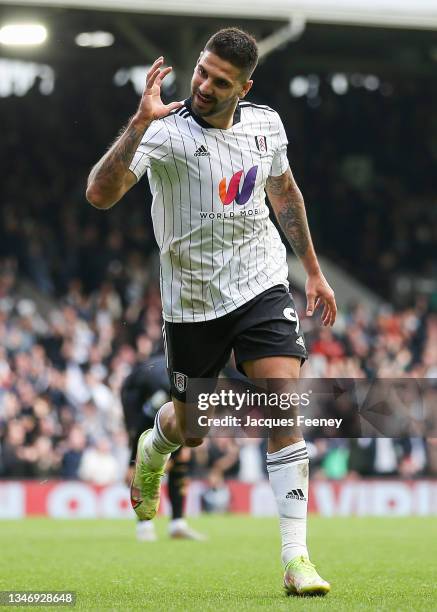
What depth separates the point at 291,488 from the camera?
5867 millimetres

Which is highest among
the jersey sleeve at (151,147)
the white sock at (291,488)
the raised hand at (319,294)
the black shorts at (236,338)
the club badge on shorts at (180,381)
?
the jersey sleeve at (151,147)

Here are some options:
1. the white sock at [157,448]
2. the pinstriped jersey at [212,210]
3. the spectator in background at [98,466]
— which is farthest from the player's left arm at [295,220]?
the spectator in background at [98,466]

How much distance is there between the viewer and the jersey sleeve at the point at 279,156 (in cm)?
628

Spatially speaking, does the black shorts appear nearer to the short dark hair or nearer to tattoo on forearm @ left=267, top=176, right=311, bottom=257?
tattoo on forearm @ left=267, top=176, right=311, bottom=257

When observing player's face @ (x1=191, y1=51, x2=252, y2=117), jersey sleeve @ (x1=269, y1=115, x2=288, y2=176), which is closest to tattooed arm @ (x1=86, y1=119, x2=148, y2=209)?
player's face @ (x1=191, y1=51, x2=252, y2=117)

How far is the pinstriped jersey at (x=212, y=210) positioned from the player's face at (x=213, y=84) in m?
0.15

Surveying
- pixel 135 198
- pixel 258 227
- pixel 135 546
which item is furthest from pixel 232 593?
pixel 135 198

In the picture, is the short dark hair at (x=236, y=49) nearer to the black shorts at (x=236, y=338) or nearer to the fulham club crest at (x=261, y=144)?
the fulham club crest at (x=261, y=144)

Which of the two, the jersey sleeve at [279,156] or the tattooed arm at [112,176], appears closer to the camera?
the tattooed arm at [112,176]

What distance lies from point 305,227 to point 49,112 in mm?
20678

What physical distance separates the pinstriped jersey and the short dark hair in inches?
13.4

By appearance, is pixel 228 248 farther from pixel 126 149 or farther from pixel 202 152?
pixel 126 149

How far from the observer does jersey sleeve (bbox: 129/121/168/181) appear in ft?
18.6

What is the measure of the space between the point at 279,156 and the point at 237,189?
42 centimetres
